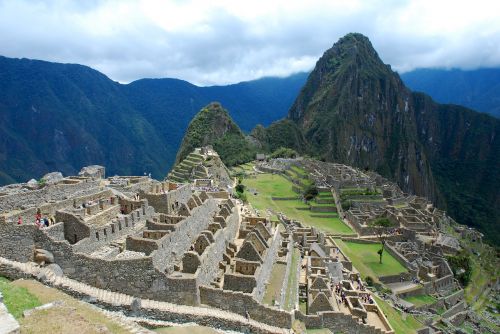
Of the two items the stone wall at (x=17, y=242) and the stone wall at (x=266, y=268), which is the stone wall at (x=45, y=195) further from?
the stone wall at (x=266, y=268)

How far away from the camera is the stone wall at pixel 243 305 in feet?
64.8

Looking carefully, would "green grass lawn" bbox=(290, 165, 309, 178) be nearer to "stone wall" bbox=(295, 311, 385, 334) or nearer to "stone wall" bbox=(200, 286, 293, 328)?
"stone wall" bbox=(295, 311, 385, 334)

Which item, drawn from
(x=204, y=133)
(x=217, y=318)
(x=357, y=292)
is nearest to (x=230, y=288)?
(x=217, y=318)

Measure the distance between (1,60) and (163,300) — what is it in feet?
237

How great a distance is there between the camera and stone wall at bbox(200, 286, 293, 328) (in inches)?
778

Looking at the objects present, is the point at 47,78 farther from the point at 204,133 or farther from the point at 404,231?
the point at 404,231

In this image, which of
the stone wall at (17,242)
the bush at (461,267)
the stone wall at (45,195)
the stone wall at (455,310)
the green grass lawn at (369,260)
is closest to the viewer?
the stone wall at (17,242)

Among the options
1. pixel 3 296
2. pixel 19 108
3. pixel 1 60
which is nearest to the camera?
pixel 3 296

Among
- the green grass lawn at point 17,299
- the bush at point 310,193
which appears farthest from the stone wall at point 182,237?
the bush at point 310,193

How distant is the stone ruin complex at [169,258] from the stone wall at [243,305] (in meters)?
0.05

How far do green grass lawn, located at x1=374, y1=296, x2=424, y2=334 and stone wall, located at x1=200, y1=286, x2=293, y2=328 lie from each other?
41.7 feet

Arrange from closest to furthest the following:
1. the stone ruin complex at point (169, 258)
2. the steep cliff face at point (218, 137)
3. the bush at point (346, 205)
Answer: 1. the stone ruin complex at point (169, 258)
2. the bush at point (346, 205)
3. the steep cliff face at point (218, 137)

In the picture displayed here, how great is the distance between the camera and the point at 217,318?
18672 mm

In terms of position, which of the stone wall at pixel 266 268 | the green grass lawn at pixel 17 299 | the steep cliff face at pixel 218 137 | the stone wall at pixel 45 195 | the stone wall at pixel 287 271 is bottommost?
the stone wall at pixel 287 271
